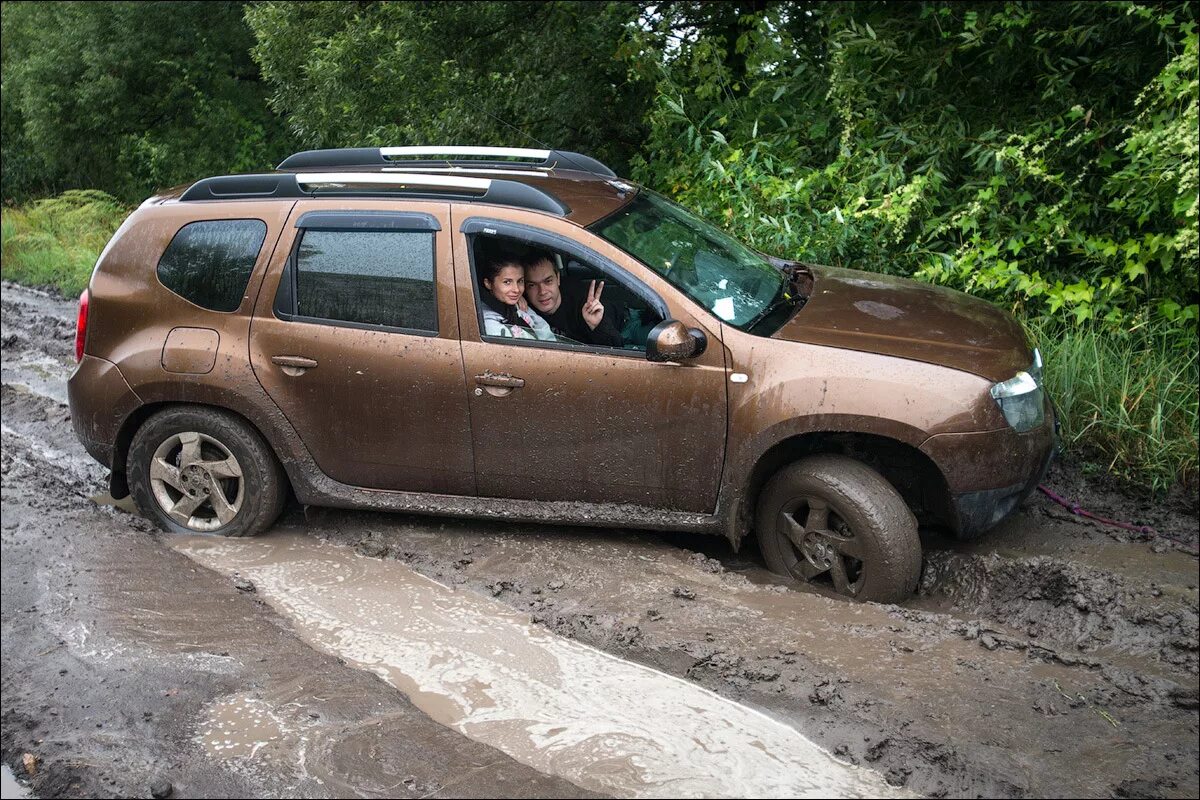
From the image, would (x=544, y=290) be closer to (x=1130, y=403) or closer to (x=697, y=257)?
(x=697, y=257)

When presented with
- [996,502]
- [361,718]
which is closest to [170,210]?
[361,718]

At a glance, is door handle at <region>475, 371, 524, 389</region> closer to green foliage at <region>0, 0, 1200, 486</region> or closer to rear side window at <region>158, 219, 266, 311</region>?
rear side window at <region>158, 219, 266, 311</region>

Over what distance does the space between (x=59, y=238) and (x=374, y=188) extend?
38.0 ft

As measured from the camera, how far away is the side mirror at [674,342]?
4.77m

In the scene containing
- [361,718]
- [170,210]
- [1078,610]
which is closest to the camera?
[361,718]

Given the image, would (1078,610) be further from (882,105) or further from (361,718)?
(882,105)

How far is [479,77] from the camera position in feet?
36.3

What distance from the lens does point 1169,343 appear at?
22.0 ft

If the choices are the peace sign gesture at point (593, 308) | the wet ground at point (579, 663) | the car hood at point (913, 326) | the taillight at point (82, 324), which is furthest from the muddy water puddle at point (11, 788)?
the car hood at point (913, 326)

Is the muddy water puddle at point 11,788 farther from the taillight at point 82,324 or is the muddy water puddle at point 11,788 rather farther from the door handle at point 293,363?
the taillight at point 82,324

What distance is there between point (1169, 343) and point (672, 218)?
10.8ft

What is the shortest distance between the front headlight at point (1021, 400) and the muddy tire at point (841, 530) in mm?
583

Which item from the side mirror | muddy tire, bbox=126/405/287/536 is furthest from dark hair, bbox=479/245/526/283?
muddy tire, bbox=126/405/287/536

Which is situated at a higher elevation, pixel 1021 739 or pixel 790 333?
pixel 790 333
